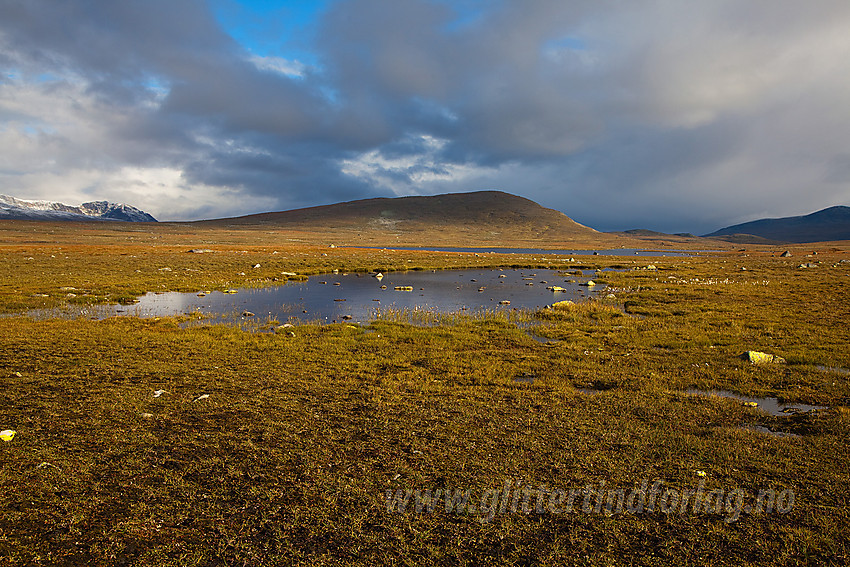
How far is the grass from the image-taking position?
655 cm

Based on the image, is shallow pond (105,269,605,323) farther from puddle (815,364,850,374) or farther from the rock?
puddle (815,364,850,374)

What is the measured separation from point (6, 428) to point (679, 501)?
14684mm

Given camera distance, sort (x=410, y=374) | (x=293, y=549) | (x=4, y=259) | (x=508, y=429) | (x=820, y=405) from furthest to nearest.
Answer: (x=4, y=259) → (x=410, y=374) → (x=820, y=405) → (x=508, y=429) → (x=293, y=549)

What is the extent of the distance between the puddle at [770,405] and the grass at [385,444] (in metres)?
0.42

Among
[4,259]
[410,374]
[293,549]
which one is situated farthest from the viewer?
[4,259]

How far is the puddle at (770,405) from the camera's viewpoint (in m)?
12.0

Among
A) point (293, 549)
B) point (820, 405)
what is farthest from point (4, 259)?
point (820, 405)

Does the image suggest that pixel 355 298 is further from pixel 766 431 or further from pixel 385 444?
pixel 766 431

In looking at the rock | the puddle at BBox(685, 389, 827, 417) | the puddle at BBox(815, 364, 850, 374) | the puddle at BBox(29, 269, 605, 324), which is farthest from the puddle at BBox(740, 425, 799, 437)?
the puddle at BBox(29, 269, 605, 324)

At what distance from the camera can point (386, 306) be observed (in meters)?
30.5

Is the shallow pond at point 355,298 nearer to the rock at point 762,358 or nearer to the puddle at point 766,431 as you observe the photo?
the rock at point 762,358

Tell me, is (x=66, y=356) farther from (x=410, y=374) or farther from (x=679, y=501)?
(x=679, y=501)

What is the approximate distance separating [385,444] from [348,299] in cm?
2464

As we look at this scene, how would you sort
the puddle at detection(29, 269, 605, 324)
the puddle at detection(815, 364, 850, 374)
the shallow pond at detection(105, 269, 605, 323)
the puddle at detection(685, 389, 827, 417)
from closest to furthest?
the puddle at detection(685, 389, 827, 417), the puddle at detection(815, 364, 850, 374), the puddle at detection(29, 269, 605, 324), the shallow pond at detection(105, 269, 605, 323)
